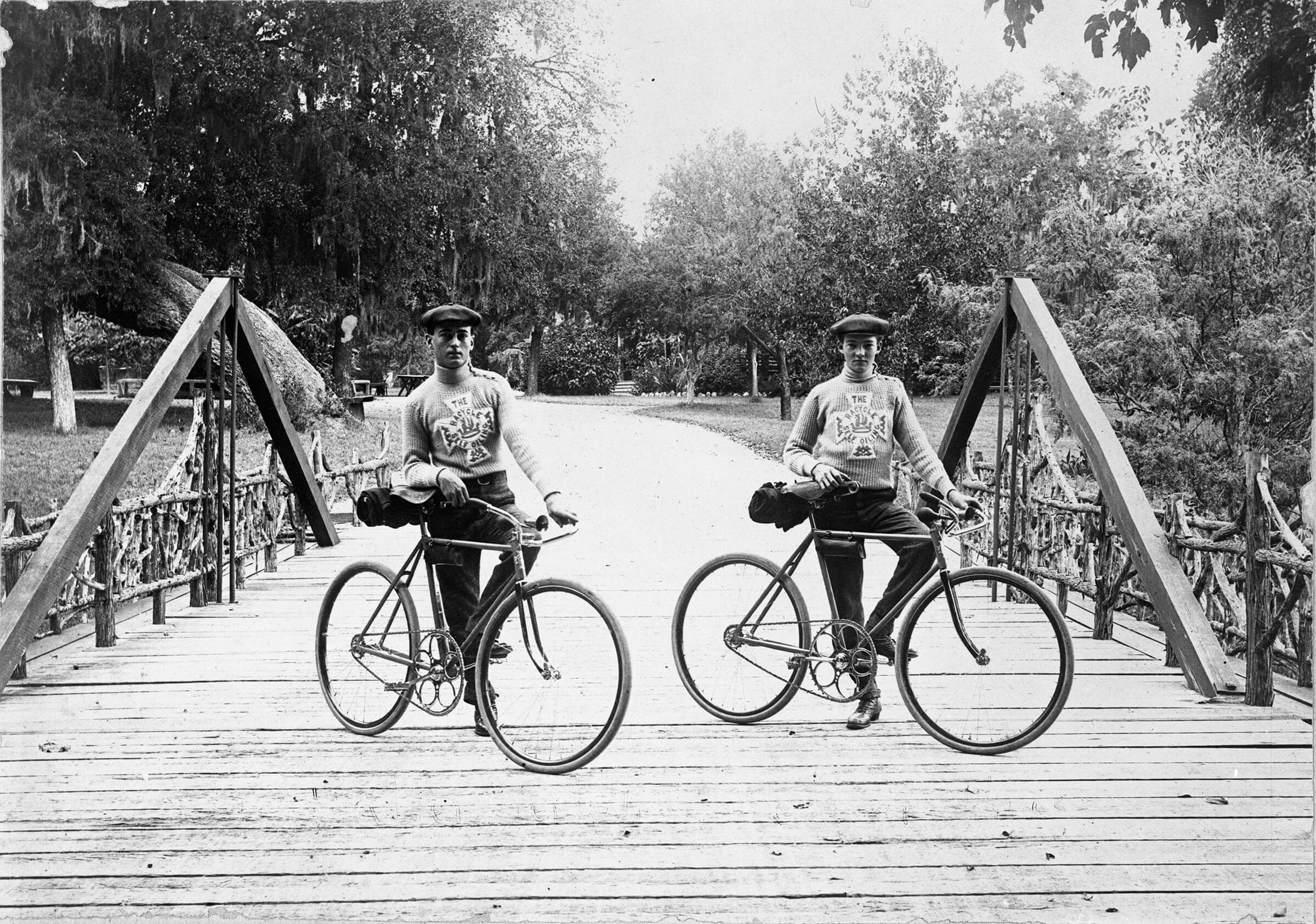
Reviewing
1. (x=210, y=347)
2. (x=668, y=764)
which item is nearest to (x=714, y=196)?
(x=668, y=764)

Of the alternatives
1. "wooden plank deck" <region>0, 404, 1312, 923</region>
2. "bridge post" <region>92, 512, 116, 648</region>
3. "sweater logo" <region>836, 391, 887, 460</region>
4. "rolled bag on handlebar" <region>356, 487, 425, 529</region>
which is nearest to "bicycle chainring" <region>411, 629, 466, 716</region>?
"wooden plank deck" <region>0, 404, 1312, 923</region>

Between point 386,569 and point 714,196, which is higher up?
point 714,196

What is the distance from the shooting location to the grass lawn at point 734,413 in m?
4.41

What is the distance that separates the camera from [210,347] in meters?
6.24

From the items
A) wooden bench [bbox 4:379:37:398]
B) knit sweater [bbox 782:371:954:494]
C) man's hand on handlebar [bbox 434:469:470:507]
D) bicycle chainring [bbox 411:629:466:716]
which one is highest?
wooden bench [bbox 4:379:37:398]

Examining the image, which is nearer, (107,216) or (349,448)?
(107,216)

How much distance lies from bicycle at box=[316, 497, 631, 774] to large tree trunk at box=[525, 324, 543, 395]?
1.88 ft

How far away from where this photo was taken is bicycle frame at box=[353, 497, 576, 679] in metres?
3.78

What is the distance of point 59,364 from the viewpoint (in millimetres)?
4785

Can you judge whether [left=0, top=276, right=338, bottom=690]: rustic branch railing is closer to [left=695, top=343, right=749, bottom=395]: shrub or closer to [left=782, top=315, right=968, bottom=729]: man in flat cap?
[left=695, top=343, right=749, bottom=395]: shrub

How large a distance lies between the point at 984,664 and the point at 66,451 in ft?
13.8

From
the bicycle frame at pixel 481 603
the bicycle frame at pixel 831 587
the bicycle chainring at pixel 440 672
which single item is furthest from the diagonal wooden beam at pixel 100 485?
the bicycle frame at pixel 831 587

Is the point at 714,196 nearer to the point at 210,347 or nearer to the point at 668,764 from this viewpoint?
the point at 668,764

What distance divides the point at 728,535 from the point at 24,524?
10.3 ft
